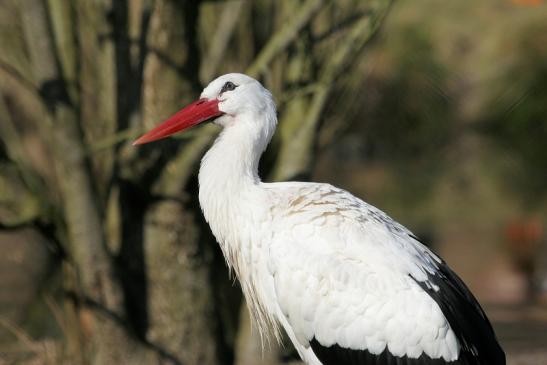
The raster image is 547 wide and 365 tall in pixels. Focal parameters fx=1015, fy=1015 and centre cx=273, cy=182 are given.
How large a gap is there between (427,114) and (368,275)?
842 inches

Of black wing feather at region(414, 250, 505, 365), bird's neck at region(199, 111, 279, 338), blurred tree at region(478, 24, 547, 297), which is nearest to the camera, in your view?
black wing feather at region(414, 250, 505, 365)

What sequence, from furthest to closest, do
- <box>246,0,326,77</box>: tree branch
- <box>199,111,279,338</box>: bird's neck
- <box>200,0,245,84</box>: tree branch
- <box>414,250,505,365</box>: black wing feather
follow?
<box>200,0,245,84</box>: tree branch < <box>246,0,326,77</box>: tree branch < <box>199,111,279,338</box>: bird's neck < <box>414,250,505,365</box>: black wing feather

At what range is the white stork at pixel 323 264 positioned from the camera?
4.95 metres

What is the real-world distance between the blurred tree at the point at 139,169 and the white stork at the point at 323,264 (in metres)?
0.95

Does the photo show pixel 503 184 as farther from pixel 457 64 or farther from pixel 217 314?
pixel 217 314

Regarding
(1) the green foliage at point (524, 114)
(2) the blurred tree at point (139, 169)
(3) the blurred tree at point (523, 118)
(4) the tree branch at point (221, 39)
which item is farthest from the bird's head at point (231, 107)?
(1) the green foliage at point (524, 114)

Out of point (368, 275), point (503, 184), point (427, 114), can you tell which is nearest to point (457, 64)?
point (427, 114)

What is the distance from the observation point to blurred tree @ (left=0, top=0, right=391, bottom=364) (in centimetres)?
636

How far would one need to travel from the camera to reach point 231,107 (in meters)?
5.33

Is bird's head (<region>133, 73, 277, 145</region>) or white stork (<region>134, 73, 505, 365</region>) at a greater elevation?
bird's head (<region>133, 73, 277, 145</region>)

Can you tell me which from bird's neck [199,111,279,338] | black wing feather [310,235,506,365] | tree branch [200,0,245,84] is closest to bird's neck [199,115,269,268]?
bird's neck [199,111,279,338]

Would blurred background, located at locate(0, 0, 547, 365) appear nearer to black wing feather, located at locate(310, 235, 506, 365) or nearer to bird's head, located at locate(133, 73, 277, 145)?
bird's head, located at locate(133, 73, 277, 145)

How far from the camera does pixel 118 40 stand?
6.61 meters

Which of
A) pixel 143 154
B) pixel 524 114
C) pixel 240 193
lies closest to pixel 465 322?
pixel 240 193
